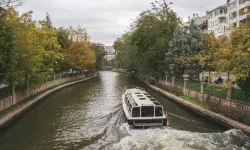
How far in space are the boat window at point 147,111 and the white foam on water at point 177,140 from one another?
1653 millimetres

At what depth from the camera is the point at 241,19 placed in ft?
153

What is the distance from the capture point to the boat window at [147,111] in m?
17.8

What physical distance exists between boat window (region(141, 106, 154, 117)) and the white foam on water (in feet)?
5.42

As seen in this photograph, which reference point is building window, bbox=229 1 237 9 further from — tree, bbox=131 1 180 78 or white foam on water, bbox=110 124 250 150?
white foam on water, bbox=110 124 250 150

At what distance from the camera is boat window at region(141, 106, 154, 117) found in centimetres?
1781

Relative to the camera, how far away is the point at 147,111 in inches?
706

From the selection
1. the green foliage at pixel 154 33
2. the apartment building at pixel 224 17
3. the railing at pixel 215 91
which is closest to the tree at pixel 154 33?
the green foliage at pixel 154 33

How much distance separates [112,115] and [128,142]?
27.6 feet

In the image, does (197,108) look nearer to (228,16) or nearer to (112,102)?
(112,102)

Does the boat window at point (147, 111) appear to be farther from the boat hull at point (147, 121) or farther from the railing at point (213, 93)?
the railing at point (213, 93)

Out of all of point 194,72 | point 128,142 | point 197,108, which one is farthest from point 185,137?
point 194,72

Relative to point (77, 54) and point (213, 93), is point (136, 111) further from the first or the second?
point (77, 54)

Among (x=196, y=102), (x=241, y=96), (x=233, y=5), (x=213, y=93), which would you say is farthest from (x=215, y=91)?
(x=233, y=5)

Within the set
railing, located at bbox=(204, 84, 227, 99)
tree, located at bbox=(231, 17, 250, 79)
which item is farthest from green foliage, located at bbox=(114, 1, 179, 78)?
tree, located at bbox=(231, 17, 250, 79)
